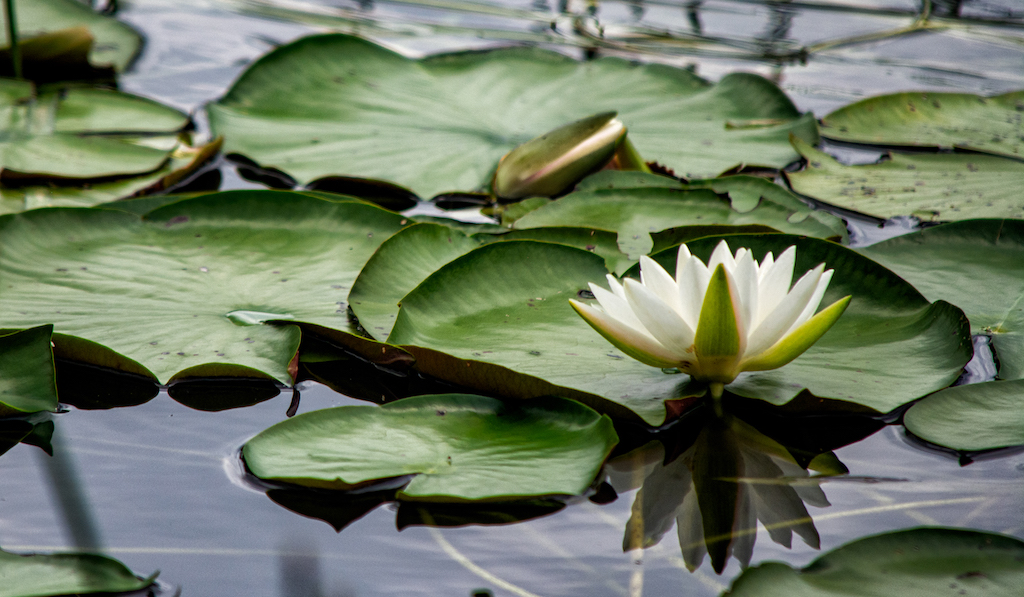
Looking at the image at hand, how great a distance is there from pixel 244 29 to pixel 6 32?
0.71m

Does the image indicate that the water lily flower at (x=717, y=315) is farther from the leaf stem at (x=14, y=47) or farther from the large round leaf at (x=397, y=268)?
the leaf stem at (x=14, y=47)

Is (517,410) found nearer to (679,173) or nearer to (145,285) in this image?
(145,285)

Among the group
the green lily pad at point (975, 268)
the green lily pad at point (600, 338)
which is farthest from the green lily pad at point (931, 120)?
the green lily pad at point (600, 338)

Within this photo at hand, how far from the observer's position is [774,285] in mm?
1021

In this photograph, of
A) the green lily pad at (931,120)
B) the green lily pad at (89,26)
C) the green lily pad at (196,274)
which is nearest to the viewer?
the green lily pad at (196,274)

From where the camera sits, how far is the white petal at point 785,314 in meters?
0.98

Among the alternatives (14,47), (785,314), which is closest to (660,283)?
(785,314)

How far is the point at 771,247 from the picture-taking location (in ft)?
4.17

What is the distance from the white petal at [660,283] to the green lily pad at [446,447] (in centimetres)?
17

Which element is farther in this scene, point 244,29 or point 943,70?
point 244,29

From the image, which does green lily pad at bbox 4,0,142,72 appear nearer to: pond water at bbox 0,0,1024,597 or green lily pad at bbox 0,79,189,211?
green lily pad at bbox 0,79,189,211

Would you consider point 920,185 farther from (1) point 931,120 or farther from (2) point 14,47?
(2) point 14,47

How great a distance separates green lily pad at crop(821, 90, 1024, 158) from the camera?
1.97 m

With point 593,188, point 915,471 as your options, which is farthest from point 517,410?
point 593,188
